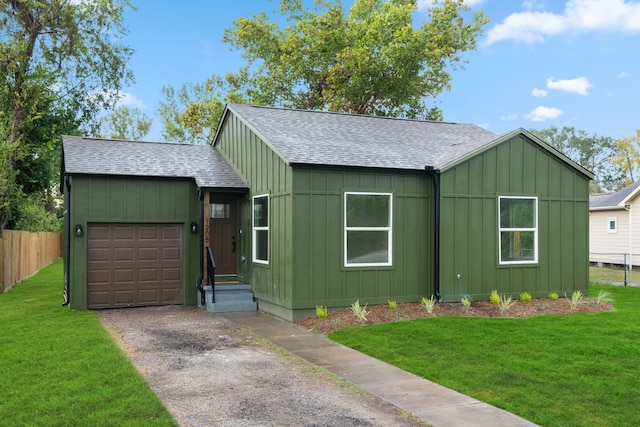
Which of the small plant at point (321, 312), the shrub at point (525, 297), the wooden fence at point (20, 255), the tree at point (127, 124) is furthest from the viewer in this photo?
the tree at point (127, 124)

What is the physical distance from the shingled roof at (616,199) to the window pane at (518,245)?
45.9 feet

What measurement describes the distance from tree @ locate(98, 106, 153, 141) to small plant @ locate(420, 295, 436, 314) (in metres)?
38.2

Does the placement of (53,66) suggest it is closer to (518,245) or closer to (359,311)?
(359,311)

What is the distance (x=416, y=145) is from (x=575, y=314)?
193 inches

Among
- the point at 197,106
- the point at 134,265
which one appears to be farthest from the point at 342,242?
the point at 197,106

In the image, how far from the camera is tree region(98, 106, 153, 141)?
45.0 meters

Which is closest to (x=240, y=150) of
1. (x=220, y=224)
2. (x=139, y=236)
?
(x=220, y=224)

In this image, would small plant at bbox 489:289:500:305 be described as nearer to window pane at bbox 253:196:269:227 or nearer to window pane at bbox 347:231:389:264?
window pane at bbox 347:231:389:264

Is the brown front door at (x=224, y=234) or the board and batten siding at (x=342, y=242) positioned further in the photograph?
the brown front door at (x=224, y=234)

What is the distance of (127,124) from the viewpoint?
4550cm

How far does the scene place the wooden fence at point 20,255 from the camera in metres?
16.7

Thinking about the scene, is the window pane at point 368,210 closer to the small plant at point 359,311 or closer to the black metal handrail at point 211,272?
the small plant at point 359,311

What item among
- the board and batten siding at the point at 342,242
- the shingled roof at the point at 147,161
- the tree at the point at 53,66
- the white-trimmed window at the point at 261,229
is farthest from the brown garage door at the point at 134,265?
the tree at the point at 53,66

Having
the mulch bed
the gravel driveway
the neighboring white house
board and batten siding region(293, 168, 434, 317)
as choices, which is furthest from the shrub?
the neighboring white house
